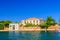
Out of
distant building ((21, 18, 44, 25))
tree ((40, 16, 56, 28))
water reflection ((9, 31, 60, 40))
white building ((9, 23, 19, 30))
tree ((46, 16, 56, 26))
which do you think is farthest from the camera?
distant building ((21, 18, 44, 25))

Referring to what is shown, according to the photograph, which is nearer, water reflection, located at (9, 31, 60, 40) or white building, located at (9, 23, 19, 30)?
water reflection, located at (9, 31, 60, 40)

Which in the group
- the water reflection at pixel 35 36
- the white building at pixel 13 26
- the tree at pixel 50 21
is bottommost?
the water reflection at pixel 35 36

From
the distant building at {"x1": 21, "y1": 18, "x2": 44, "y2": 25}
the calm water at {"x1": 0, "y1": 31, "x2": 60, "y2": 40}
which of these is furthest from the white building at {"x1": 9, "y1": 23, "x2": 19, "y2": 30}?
the calm water at {"x1": 0, "y1": 31, "x2": 60, "y2": 40}

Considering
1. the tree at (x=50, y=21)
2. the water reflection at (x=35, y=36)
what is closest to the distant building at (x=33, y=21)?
the tree at (x=50, y=21)

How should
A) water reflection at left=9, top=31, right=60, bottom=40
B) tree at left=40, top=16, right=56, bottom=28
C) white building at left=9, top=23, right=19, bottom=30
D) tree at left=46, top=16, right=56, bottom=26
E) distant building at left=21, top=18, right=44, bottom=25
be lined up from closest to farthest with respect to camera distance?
water reflection at left=9, top=31, right=60, bottom=40, white building at left=9, top=23, right=19, bottom=30, tree at left=40, top=16, right=56, bottom=28, tree at left=46, top=16, right=56, bottom=26, distant building at left=21, top=18, right=44, bottom=25

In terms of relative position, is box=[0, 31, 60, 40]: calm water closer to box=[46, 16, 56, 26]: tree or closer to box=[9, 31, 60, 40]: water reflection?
box=[9, 31, 60, 40]: water reflection

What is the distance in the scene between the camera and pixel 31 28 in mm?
73250

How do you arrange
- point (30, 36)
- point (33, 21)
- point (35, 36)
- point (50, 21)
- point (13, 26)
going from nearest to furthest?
point (30, 36) → point (35, 36) → point (13, 26) → point (50, 21) → point (33, 21)

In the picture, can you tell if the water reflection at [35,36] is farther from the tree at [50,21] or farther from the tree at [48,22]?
the tree at [50,21]

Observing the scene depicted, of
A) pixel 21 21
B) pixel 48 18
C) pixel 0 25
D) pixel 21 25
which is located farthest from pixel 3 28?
pixel 48 18

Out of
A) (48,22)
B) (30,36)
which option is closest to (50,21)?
(48,22)

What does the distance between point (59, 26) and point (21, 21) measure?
18354 mm

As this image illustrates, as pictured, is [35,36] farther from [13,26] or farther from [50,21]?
[50,21]

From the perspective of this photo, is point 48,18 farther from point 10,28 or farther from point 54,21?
point 10,28
